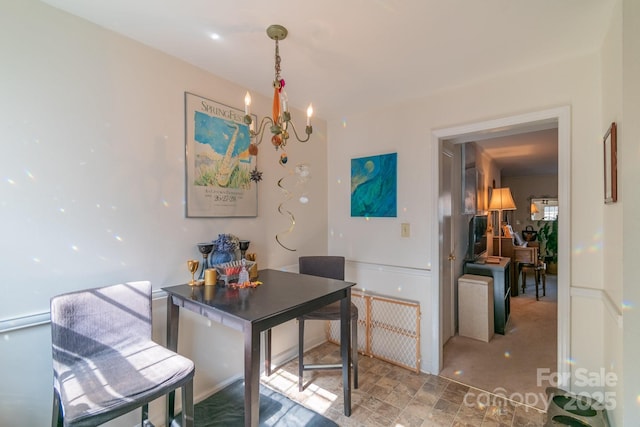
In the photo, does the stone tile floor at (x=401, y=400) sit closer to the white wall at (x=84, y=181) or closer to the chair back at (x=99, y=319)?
the white wall at (x=84, y=181)

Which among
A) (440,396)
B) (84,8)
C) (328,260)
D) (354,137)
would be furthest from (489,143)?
(84,8)

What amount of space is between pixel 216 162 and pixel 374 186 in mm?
1521

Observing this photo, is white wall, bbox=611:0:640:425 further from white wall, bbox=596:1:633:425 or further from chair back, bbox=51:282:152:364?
chair back, bbox=51:282:152:364

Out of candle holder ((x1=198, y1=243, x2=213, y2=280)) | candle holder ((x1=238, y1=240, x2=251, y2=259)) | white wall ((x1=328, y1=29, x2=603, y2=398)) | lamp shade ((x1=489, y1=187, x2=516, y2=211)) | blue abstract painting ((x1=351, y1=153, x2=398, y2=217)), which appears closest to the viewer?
white wall ((x1=328, y1=29, x2=603, y2=398))

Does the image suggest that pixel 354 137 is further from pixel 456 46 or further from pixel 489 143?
pixel 489 143

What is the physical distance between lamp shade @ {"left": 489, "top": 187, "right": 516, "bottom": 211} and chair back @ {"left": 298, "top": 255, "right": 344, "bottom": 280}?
3.13 metres

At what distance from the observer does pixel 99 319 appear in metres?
1.50

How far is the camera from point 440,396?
7.30 ft

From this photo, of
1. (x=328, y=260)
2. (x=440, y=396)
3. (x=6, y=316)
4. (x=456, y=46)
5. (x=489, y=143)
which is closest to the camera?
(x=6, y=316)

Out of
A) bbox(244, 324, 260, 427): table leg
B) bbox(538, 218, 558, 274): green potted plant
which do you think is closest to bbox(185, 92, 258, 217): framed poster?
bbox(244, 324, 260, 427): table leg

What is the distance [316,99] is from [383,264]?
1717mm

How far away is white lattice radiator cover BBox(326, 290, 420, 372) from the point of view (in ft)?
8.65

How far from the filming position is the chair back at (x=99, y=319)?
1376 mm

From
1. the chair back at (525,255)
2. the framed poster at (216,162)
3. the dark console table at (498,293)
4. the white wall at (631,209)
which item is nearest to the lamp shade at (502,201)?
the chair back at (525,255)
